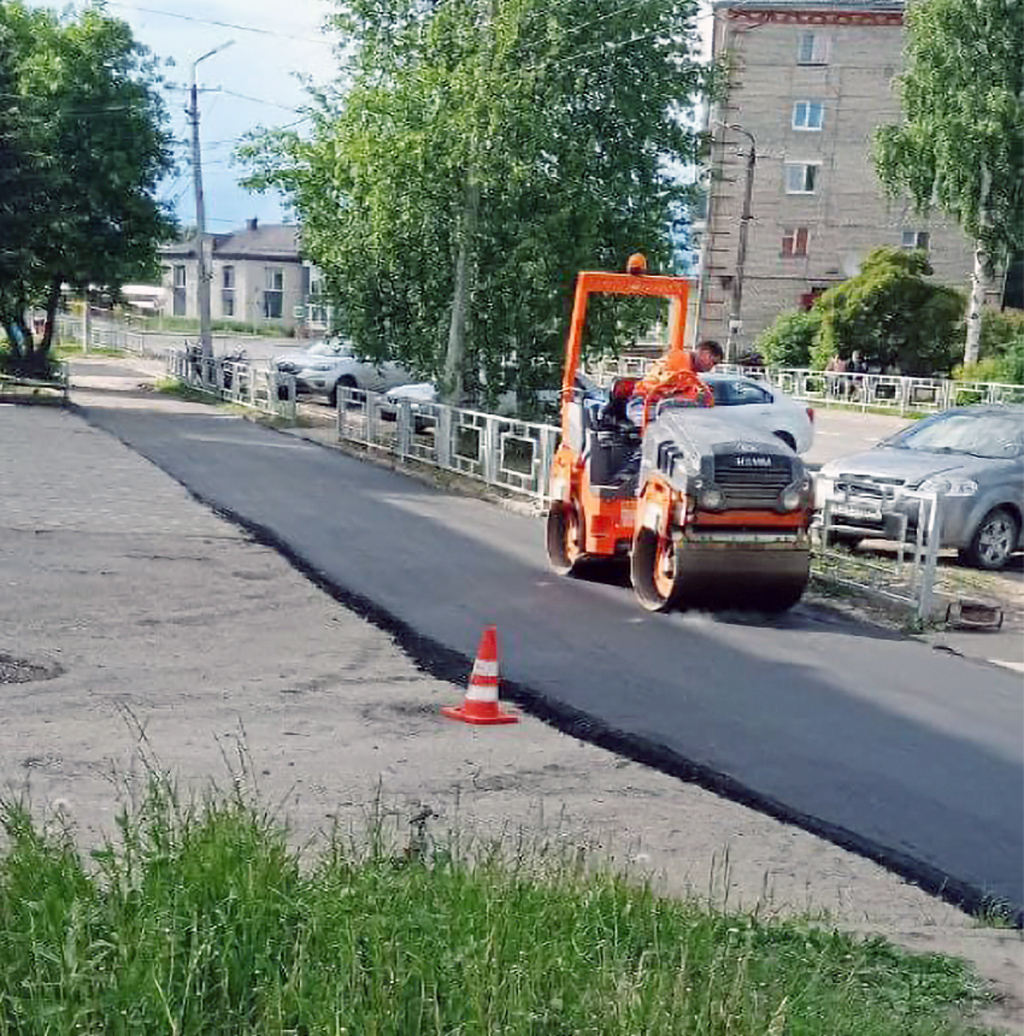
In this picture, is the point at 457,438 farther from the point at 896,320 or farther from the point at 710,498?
the point at 896,320

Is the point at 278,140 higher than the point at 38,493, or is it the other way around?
the point at 278,140

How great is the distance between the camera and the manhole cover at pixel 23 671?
833 centimetres

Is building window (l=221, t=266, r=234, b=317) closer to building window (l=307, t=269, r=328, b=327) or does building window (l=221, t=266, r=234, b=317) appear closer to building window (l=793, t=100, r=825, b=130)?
building window (l=793, t=100, r=825, b=130)

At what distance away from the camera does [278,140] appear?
2489cm

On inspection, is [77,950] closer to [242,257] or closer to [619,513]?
[619,513]

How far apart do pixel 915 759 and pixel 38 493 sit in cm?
1122

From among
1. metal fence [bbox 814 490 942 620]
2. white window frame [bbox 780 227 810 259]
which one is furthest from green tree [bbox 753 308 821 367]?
metal fence [bbox 814 490 942 620]

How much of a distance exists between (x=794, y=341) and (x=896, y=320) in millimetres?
4129

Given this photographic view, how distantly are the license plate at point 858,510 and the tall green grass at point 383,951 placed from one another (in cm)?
882

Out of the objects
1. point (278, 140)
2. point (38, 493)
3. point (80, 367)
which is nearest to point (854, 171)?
point (80, 367)

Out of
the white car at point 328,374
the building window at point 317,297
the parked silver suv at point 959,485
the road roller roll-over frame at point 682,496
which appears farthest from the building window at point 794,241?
the road roller roll-over frame at point 682,496

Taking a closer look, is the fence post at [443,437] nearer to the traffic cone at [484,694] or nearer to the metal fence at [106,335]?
the traffic cone at [484,694]

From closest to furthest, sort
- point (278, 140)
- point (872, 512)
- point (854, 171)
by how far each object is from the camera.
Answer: point (872, 512) < point (278, 140) < point (854, 171)

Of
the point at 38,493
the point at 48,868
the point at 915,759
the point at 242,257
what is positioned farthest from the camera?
the point at 242,257
